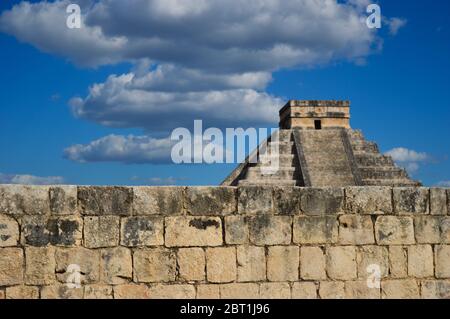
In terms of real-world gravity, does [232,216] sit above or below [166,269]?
above

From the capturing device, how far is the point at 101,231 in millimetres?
6355

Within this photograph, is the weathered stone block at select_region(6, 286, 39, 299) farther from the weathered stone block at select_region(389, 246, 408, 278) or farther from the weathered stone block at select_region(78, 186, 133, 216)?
the weathered stone block at select_region(389, 246, 408, 278)

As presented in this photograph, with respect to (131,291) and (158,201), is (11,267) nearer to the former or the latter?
(131,291)

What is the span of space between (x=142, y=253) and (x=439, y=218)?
3462 millimetres

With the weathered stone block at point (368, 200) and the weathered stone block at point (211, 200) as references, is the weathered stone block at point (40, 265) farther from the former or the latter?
the weathered stone block at point (368, 200)

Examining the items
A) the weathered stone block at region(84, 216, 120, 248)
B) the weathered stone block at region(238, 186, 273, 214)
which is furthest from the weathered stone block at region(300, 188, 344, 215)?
the weathered stone block at region(84, 216, 120, 248)

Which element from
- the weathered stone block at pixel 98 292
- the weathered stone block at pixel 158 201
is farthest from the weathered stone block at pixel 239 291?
the weathered stone block at pixel 98 292

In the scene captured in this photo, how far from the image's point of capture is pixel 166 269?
21.2 ft

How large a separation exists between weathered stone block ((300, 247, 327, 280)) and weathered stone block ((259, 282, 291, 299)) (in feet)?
0.74
